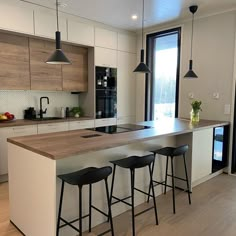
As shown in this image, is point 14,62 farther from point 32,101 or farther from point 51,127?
point 51,127

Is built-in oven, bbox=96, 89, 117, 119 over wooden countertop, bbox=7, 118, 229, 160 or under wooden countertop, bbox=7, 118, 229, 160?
over

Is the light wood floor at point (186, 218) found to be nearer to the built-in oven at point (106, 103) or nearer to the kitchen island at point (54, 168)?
the kitchen island at point (54, 168)

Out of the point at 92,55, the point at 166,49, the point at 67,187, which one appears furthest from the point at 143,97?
the point at 67,187

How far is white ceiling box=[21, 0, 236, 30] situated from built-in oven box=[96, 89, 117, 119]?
143 cm

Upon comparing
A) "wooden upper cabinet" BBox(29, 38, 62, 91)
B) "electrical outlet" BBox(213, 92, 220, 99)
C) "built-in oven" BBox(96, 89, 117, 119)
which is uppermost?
"wooden upper cabinet" BBox(29, 38, 62, 91)

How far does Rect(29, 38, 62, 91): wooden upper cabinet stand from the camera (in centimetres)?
398

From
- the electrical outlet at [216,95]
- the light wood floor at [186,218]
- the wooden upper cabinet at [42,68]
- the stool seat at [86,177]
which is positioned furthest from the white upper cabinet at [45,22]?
the electrical outlet at [216,95]

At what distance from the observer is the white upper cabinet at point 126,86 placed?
17.0ft

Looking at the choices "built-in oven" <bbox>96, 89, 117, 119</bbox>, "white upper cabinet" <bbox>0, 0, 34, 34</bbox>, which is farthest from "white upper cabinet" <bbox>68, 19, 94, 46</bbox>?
"built-in oven" <bbox>96, 89, 117, 119</bbox>

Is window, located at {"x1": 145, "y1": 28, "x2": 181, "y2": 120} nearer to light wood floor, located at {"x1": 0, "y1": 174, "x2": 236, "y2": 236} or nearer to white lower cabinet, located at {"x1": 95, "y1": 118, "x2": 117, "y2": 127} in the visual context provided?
white lower cabinet, located at {"x1": 95, "y1": 118, "x2": 117, "y2": 127}

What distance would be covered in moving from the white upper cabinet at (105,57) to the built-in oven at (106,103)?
56 cm

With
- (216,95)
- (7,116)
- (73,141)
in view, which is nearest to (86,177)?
(73,141)

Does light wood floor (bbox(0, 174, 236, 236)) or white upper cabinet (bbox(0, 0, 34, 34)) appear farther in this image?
white upper cabinet (bbox(0, 0, 34, 34))

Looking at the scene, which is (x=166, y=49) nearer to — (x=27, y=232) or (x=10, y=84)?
(x=10, y=84)
